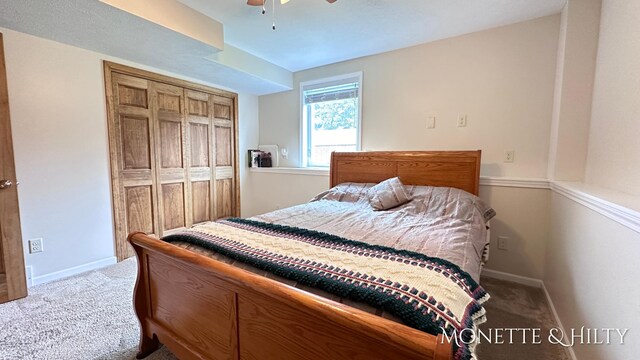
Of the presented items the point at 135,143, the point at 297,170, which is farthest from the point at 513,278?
the point at 135,143

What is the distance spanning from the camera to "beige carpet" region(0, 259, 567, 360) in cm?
155

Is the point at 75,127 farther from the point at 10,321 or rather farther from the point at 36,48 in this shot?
the point at 10,321

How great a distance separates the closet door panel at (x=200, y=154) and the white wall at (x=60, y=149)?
86 centimetres

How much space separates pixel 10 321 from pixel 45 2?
2.17m

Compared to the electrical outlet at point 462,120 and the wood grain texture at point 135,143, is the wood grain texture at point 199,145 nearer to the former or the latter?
the wood grain texture at point 135,143

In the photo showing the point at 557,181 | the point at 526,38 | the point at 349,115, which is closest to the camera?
the point at 557,181

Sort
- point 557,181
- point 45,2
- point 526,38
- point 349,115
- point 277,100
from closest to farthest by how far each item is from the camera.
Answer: point 45,2 < point 557,181 < point 526,38 < point 349,115 < point 277,100

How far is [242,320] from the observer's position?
1.07 meters

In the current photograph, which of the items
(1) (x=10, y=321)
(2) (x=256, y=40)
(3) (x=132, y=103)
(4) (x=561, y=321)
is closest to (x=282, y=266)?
(4) (x=561, y=321)

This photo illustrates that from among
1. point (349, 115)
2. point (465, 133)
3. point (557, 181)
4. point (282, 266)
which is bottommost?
point (282, 266)

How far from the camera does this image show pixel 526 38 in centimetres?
241

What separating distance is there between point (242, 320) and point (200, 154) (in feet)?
9.88

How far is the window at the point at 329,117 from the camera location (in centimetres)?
346

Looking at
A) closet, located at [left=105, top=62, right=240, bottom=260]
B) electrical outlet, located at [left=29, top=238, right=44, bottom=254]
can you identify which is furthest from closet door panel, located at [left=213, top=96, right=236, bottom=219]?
electrical outlet, located at [left=29, top=238, right=44, bottom=254]
